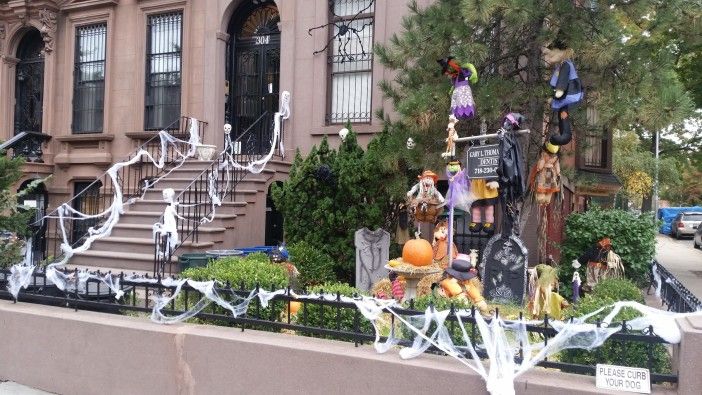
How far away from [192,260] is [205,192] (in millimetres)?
1917

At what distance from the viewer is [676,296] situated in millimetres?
6164

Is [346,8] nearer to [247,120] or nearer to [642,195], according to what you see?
[247,120]

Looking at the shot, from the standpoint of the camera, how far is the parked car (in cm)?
3144

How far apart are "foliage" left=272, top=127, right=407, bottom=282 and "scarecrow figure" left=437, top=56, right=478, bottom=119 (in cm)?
189

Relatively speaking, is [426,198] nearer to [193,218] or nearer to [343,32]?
[193,218]

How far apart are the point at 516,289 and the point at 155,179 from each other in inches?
299

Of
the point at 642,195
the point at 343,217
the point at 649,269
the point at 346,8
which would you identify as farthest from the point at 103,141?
the point at 642,195

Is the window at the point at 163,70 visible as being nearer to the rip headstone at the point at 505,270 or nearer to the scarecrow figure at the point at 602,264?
the rip headstone at the point at 505,270

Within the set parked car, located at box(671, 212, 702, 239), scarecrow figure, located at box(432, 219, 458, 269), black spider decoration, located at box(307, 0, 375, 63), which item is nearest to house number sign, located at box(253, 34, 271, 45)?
black spider decoration, located at box(307, 0, 375, 63)

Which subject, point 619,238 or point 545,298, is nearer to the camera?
point 545,298

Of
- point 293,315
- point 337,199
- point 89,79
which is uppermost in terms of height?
point 89,79

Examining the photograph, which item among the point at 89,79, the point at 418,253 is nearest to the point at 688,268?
the point at 418,253

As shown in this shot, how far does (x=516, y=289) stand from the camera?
651cm

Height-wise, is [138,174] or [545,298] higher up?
[138,174]
